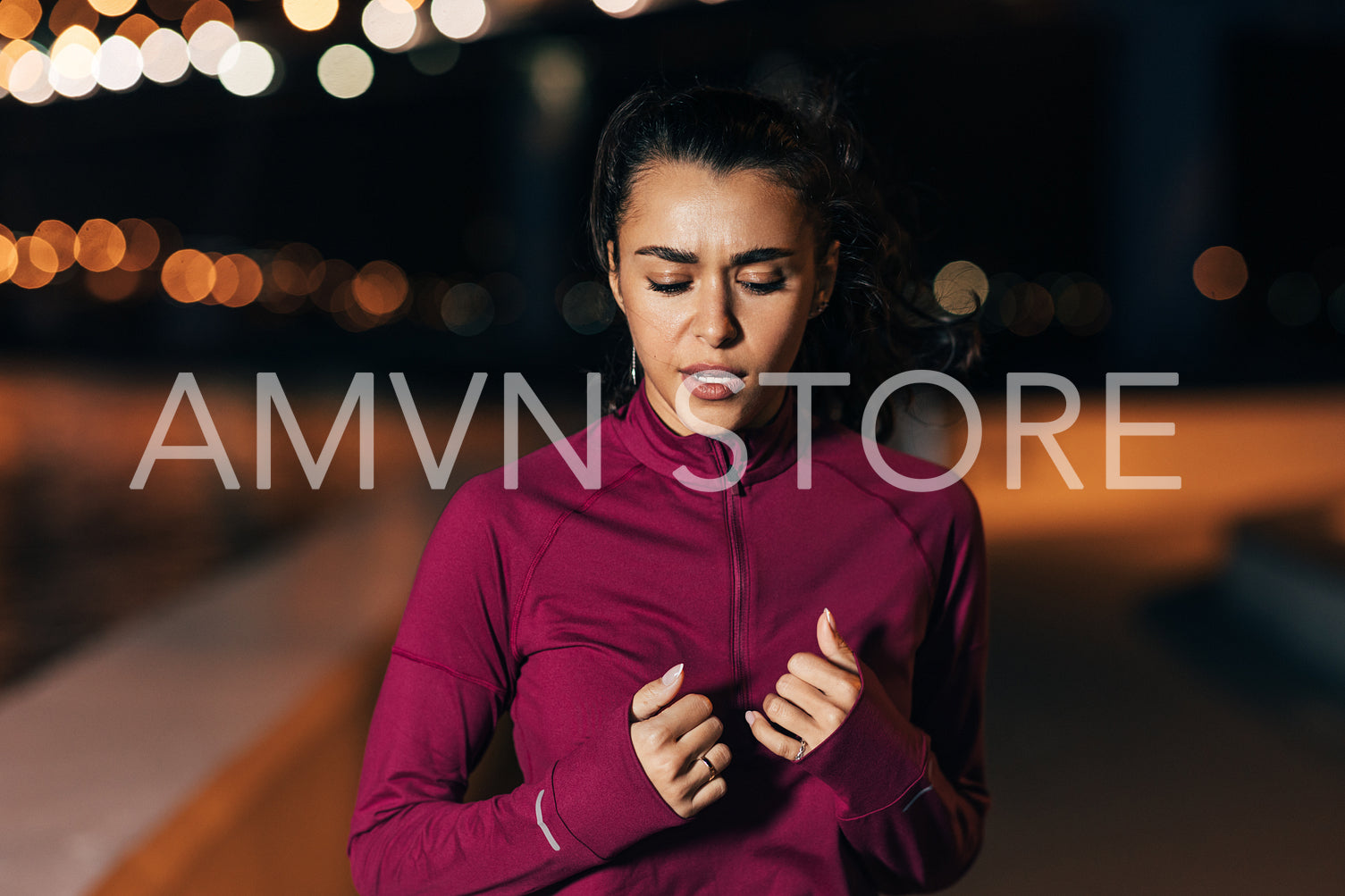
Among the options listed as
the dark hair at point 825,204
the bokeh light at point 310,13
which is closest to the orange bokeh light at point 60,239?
the bokeh light at point 310,13

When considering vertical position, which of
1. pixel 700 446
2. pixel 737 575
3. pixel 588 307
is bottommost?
pixel 737 575

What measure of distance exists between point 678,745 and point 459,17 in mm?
17265

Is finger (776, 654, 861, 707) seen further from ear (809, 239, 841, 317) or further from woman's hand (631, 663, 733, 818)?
ear (809, 239, 841, 317)

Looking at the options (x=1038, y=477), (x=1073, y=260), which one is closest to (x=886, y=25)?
(x=1038, y=477)

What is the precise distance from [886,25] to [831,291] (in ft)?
55.6

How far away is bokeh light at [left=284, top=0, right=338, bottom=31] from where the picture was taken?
16562 millimetres

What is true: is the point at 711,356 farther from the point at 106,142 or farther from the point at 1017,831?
the point at 106,142

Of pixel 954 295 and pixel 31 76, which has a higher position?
pixel 31 76

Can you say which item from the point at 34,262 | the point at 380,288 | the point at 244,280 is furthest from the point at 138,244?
the point at 380,288

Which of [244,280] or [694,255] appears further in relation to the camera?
[244,280]

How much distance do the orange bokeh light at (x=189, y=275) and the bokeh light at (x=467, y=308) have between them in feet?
35.1

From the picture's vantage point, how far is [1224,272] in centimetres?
→ 4688

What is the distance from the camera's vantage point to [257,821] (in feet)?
8.73

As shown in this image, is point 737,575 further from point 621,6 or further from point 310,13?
point 310,13
